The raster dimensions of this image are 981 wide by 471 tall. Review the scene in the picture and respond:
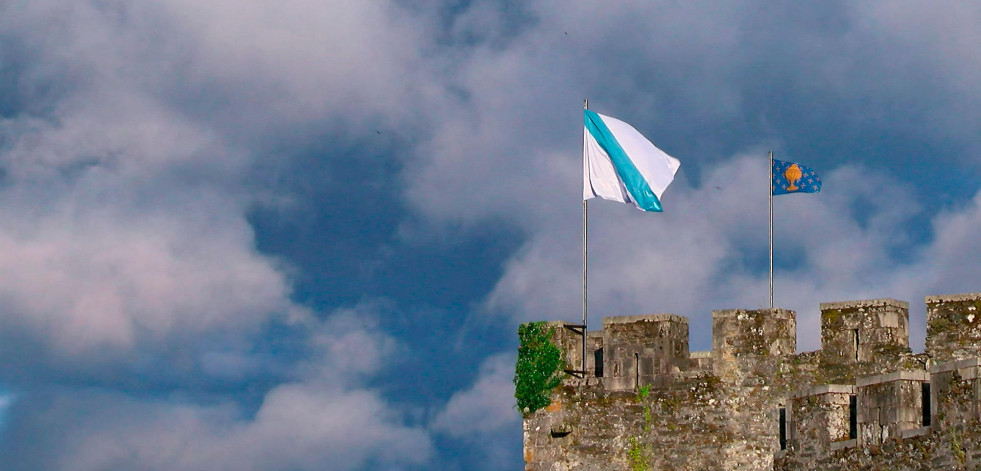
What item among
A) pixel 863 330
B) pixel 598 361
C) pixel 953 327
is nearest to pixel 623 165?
pixel 598 361

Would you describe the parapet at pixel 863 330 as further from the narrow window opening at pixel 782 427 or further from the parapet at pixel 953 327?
the narrow window opening at pixel 782 427

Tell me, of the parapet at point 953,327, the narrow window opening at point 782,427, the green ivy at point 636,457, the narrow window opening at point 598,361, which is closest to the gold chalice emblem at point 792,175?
the parapet at point 953,327

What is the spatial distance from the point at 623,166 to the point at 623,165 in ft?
0.09

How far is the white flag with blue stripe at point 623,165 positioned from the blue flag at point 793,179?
3783mm

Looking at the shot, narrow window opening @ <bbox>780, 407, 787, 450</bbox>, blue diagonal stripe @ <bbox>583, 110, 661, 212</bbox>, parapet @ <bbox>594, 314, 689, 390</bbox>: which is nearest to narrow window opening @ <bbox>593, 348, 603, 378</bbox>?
parapet @ <bbox>594, 314, 689, 390</bbox>

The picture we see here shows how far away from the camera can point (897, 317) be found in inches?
1596

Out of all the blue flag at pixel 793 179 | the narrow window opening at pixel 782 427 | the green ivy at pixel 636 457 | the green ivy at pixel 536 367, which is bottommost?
the green ivy at pixel 636 457

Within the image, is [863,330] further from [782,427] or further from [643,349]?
[643,349]

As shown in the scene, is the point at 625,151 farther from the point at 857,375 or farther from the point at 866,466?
the point at 866,466

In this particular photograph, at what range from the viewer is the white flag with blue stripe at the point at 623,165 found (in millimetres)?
47438

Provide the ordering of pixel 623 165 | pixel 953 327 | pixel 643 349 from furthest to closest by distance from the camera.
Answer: pixel 623 165 < pixel 643 349 < pixel 953 327

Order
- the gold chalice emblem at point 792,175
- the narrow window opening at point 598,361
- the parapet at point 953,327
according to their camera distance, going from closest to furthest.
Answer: the parapet at point 953,327, the gold chalice emblem at point 792,175, the narrow window opening at point 598,361

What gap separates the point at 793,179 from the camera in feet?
146

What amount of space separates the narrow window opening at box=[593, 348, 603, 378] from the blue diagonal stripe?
14.4 ft
